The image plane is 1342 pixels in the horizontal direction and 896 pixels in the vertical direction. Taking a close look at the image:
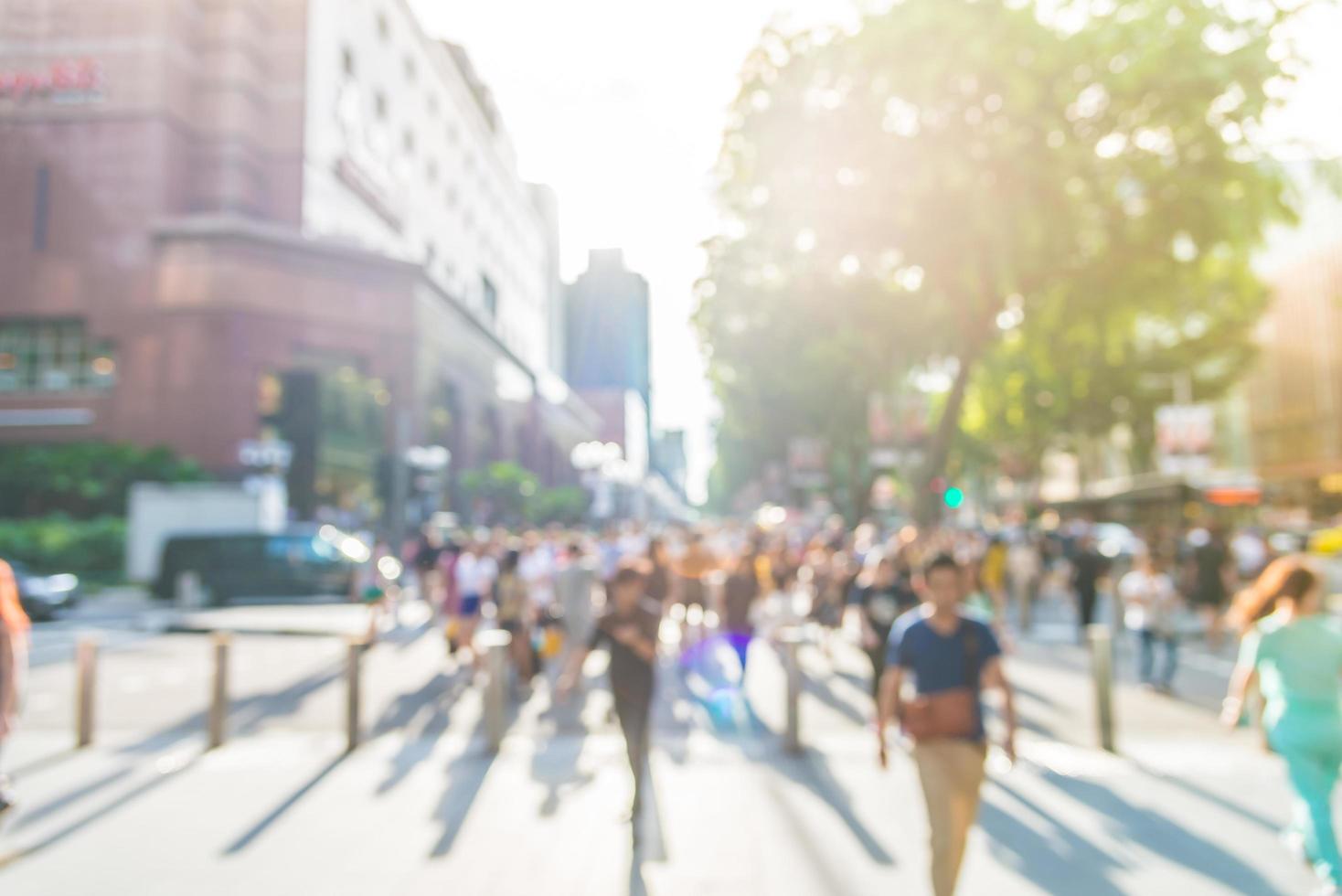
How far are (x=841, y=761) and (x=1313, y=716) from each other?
407cm

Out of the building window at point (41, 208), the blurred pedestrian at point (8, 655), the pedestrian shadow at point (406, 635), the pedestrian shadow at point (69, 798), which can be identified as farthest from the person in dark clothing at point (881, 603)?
the building window at point (41, 208)

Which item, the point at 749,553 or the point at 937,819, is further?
the point at 749,553

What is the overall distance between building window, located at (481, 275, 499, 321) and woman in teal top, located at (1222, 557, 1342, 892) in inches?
2442

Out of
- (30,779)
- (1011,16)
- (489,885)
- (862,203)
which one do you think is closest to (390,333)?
(862,203)

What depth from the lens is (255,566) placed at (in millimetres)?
23422

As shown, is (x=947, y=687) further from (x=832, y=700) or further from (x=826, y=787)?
(x=832, y=700)

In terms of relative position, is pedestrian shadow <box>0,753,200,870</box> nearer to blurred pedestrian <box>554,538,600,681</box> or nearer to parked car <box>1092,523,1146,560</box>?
blurred pedestrian <box>554,538,600,681</box>

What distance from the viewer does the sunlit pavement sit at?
5656 mm

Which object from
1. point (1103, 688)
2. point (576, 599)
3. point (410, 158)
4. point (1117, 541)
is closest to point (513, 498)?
point (410, 158)

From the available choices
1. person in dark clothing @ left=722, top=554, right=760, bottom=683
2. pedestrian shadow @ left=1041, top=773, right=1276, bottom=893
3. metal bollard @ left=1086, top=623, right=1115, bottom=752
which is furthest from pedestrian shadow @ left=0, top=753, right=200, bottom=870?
metal bollard @ left=1086, top=623, right=1115, bottom=752

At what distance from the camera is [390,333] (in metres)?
39.7

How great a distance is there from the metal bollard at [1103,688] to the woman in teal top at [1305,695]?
3484 millimetres

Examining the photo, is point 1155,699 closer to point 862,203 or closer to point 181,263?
point 862,203

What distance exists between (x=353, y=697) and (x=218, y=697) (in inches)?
47.2
